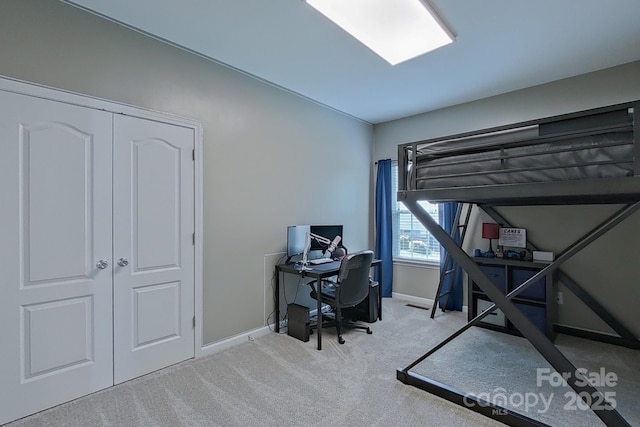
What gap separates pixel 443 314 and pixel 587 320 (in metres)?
1.42

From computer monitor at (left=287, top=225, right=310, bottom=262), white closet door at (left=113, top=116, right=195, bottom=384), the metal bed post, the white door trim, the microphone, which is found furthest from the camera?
the microphone

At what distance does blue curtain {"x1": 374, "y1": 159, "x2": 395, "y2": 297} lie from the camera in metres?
4.61

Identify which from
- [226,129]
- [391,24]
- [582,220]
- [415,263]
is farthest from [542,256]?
[226,129]

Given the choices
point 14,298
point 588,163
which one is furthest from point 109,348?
point 588,163

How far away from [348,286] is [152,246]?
181 centimetres

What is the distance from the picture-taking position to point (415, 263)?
4.45m

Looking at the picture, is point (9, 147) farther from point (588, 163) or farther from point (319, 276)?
point (588, 163)

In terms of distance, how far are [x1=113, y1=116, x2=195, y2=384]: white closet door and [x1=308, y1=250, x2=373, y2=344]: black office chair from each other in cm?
131

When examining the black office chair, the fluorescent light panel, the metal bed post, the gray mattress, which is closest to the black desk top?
the black office chair

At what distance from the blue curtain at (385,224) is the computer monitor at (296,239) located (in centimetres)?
154

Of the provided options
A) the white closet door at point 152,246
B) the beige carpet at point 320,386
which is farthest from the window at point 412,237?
the white closet door at point 152,246

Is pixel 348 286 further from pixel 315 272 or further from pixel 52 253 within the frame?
pixel 52 253

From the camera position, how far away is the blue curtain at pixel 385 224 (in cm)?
461

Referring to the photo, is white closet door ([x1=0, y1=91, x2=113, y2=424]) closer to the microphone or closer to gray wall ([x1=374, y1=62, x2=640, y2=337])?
the microphone
